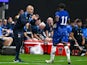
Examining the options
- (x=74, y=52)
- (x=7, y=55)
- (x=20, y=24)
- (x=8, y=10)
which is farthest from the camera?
(x=8, y=10)

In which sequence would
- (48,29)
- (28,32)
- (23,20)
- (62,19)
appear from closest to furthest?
1. (62,19)
2. (23,20)
3. (28,32)
4. (48,29)

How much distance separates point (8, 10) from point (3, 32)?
5.01m

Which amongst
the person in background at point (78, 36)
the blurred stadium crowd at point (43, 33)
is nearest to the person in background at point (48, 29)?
the blurred stadium crowd at point (43, 33)

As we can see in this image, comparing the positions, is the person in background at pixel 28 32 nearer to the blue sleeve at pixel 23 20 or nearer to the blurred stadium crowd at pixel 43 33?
the blurred stadium crowd at pixel 43 33

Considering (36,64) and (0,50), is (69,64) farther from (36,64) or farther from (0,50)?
(0,50)

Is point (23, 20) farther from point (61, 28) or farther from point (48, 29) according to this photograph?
point (48, 29)

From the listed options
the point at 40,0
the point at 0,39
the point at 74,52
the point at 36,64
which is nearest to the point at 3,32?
the point at 0,39

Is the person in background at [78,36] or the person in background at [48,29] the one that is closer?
the person in background at [78,36]

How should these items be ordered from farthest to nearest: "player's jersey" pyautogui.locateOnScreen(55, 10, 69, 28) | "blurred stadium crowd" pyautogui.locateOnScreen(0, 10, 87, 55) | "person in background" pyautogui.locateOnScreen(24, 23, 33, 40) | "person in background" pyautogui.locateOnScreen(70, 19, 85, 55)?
"person in background" pyautogui.locateOnScreen(24, 23, 33, 40) < "person in background" pyautogui.locateOnScreen(70, 19, 85, 55) < "blurred stadium crowd" pyautogui.locateOnScreen(0, 10, 87, 55) < "player's jersey" pyautogui.locateOnScreen(55, 10, 69, 28)

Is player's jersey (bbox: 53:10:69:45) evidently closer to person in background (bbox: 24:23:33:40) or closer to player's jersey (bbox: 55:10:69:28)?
player's jersey (bbox: 55:10:69:28)

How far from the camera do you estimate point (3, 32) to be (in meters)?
21.0

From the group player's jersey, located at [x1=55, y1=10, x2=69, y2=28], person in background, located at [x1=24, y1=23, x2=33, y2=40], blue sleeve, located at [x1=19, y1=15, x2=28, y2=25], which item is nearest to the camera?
player's jersey, located at [x1=55, y1=10, x2=69, y2=28]

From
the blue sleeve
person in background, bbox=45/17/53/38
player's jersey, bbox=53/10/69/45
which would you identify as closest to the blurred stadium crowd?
person in background, bbox=45/17/53/38

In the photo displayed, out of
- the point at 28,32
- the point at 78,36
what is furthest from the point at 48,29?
the point at 78,36
